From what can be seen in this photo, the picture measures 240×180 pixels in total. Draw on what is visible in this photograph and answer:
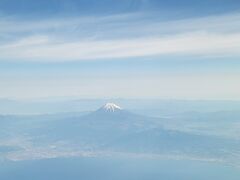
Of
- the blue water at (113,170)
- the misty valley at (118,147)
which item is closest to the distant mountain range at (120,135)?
the misty valley at (118,147)

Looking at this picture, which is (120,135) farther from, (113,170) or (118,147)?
(113,170)

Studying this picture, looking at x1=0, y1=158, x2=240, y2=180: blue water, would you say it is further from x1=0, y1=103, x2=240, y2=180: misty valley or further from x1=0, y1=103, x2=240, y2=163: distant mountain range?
x1=0, y1=103, x2=240, y2=163: distant mountain range

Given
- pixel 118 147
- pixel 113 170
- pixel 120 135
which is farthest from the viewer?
pixel 120 135

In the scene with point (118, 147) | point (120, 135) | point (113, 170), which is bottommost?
point (113, 170)

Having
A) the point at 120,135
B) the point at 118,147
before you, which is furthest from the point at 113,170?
the point at 120,135

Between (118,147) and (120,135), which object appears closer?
(118,147)

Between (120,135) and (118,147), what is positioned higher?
(120,135)

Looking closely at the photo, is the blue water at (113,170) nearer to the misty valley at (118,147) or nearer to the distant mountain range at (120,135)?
the misty valley at (118,147)

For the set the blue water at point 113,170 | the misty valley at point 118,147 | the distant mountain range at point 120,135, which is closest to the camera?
the blue water at point 113,170

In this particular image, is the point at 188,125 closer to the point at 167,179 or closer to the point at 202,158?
the point at 202,158
